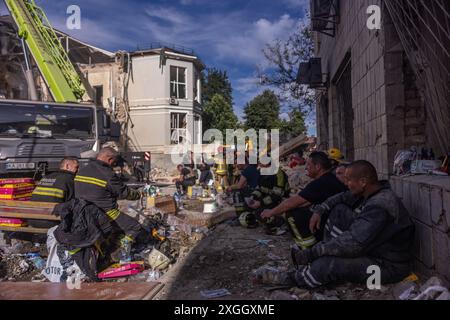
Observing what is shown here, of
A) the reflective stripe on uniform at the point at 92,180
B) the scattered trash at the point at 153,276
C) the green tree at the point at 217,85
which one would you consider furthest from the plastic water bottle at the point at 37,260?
the green tree at the point at 217,85

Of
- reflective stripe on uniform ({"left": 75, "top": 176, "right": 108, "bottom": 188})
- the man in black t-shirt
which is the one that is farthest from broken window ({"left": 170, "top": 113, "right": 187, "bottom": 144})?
the man in black t-shirt

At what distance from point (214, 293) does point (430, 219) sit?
6.03 ft

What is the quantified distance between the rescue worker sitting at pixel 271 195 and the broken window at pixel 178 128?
15228 mm

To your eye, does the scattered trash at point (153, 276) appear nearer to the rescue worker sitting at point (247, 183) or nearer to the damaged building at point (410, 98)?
the damaged building at point (410, 98)

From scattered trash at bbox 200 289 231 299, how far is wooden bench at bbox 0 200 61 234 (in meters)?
2.13

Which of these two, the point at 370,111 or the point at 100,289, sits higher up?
the point at 370,111

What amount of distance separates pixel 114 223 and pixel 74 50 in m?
20.2

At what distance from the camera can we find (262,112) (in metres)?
34.5

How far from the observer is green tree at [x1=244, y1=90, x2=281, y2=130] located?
112 feet

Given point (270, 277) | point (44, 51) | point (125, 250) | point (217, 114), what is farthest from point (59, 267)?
point (217, 114)

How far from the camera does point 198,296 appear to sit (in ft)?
9.34

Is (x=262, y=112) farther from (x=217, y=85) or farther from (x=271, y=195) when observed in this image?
(x=271, y=195)
